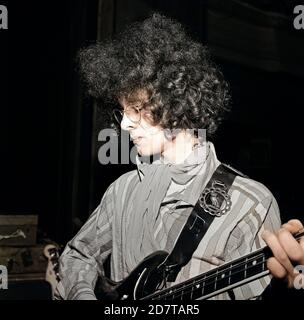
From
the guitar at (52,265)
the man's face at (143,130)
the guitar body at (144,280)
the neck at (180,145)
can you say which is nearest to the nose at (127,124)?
the man's face at (143,130)

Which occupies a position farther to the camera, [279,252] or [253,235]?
[253,235]

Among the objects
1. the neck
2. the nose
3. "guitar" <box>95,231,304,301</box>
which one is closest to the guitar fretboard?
"guitar" <box>95,231,304,301</box>

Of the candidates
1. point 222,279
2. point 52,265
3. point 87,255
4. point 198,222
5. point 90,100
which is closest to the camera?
point 222,279

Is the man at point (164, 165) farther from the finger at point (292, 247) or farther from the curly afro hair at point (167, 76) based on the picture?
the finger at point (292, 247)

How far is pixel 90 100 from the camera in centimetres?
182

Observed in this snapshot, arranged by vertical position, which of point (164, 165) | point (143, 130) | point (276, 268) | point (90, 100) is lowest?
point (276, 268)

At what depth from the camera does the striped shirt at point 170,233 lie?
Result: 1385 mm

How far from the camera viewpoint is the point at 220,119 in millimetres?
1535

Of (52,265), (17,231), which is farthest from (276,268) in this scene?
(17,231)

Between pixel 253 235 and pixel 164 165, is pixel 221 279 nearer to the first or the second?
pixel 253 235

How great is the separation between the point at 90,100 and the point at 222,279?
2.73ft

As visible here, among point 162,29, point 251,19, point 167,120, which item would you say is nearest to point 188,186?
point 167,120
